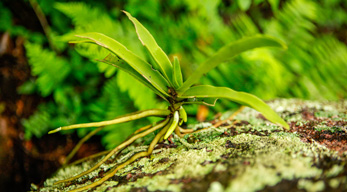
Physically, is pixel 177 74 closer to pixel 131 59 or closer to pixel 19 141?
pixel 131 59

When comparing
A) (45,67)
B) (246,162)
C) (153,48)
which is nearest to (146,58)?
(45,67)

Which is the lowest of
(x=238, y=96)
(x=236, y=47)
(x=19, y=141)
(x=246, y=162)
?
(x=246, y=162)

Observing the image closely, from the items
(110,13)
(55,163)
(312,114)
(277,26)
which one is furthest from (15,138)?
(277,26)

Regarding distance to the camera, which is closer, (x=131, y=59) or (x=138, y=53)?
(x=131, y=59)

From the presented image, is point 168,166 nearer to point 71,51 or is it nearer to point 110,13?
point 71,51

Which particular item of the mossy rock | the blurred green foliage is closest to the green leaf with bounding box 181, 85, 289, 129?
the mossy rock

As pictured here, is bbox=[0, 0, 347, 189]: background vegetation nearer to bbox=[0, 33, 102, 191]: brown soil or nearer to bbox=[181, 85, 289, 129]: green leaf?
bbox=[0, 33, 102, 191]: brown soil

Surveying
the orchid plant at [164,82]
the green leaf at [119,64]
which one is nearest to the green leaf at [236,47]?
the orchid plant at [164,82]
